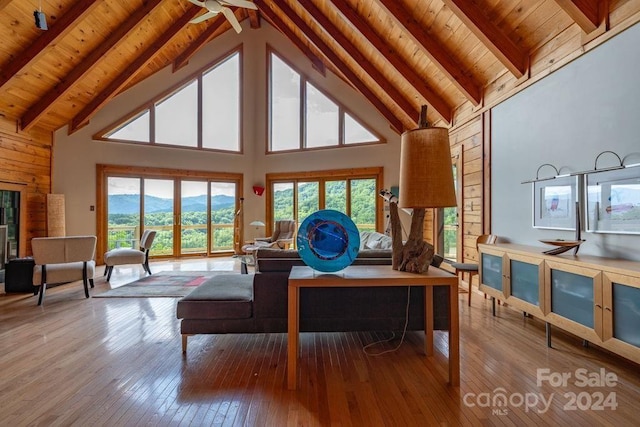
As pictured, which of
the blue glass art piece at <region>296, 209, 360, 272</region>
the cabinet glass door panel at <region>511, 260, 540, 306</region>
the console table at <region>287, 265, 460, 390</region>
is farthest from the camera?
the cabinet glass door panel at <region>511, 260, 540, 306</region>

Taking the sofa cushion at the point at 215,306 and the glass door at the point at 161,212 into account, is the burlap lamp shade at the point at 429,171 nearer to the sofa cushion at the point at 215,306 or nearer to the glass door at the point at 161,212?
the sofa cushion at the point at 215,306

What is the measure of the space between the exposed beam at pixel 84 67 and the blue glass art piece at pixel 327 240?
17.0 feet

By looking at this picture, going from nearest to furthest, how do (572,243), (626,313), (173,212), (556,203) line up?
(626,313) < (572,243) < (556,203) < (173,212)

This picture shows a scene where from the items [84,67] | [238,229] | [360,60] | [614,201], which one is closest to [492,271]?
[614,201]

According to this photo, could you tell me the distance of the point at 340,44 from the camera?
5.48m

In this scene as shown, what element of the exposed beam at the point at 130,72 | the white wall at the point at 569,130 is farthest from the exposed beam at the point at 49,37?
the white wall at the point at 569,130

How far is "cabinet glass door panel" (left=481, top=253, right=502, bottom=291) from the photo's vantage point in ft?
10.4

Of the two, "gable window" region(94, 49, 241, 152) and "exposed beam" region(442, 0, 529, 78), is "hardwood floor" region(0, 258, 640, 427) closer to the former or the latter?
"exposed beam" region(442, 0, 529, 78)

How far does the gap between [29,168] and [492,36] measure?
25.0 ft

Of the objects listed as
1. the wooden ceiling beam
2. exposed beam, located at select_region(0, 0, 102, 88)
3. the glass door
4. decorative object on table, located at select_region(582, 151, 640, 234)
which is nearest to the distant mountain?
the glass door

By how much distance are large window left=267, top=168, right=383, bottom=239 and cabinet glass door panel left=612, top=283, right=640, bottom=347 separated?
5426mm

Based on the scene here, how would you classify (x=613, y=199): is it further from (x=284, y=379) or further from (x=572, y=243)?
(x=284, y=379)

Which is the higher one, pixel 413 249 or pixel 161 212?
pixel 161 212

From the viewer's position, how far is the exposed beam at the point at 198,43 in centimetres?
691
